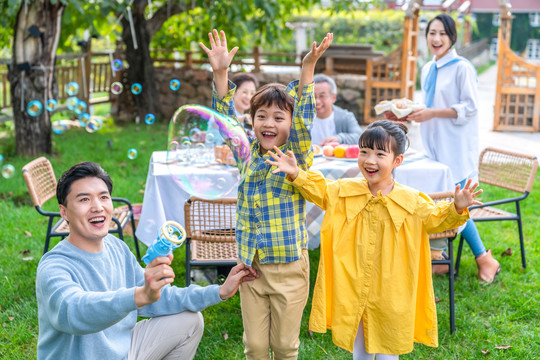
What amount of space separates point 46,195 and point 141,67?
7078 millimetres

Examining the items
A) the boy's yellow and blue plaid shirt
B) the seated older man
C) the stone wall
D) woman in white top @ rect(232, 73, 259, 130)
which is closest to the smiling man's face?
the boy's yellow and blue plaid shirt

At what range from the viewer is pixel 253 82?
4590 millimetres

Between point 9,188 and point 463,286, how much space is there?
4.85m

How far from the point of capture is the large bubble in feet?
9.39

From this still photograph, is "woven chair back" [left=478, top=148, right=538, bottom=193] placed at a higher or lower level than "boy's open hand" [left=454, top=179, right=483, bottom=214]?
lower

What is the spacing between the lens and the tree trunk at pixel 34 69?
7.29 m

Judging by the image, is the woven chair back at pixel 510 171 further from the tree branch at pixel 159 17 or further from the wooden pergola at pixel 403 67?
the tree branch at pixel 159 17

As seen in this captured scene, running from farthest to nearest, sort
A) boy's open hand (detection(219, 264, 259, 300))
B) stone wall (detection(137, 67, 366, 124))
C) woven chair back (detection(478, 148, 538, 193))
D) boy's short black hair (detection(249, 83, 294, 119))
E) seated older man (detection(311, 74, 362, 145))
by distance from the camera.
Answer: stone wall (detection(137, 67, 366, 124)), seated older man (detection(311, 74, 362, 145)), woven chair back (detection(478, 148, 538, 193)), boy's short black hair (detection(249, 83, 294, 119)), boy's open hand (detection(219, 264, 259, 300))

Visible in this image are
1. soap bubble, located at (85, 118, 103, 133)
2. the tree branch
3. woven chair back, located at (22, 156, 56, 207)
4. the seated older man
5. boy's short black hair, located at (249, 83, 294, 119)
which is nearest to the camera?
boy's short black hair, located at (249, 83, 294, 119)

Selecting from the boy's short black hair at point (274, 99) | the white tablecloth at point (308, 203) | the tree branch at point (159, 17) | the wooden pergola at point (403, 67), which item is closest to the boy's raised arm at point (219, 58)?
the boy's short black hair at point (274, 99)

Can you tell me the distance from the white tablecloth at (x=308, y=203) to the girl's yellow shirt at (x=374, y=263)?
3.92ft

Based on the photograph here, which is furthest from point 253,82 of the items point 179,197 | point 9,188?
point 9,188

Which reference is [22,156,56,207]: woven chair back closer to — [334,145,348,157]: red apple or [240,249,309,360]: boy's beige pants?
[240,249,309,360]: boy's beige pants

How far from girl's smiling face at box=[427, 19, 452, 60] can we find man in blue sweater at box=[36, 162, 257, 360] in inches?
98.6
